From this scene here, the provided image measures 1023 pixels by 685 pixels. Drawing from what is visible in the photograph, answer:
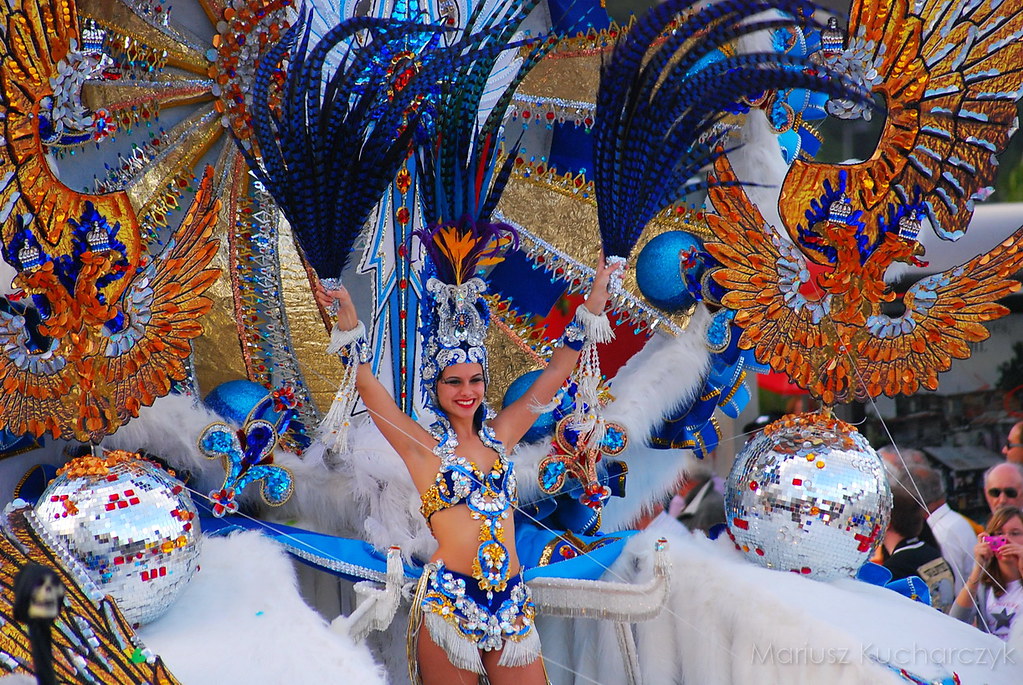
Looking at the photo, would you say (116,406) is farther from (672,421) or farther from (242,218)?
(672,421)

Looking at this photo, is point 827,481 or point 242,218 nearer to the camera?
point 827,481

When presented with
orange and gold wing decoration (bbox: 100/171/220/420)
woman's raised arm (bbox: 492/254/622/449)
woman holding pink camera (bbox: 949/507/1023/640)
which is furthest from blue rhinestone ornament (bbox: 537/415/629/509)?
woman holding pink camera (bbox: 949/507/1023/640)

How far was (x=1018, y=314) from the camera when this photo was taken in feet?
14.6

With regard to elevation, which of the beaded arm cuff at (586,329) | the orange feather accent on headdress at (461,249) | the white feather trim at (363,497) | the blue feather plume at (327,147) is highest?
the blue feather plume at (327,147)

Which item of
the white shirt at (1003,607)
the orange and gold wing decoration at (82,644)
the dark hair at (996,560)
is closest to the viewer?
the orange and gold wing decoration at (82,644)

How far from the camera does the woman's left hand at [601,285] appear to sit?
2.32m

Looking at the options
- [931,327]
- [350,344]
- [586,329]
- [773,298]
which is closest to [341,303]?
[350,344]

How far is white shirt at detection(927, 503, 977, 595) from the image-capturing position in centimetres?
342

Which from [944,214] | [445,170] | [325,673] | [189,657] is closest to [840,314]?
[944,214]

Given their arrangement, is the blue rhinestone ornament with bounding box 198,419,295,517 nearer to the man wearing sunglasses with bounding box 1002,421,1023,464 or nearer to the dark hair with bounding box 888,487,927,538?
the dark hair with bounding box 888,487,927,538

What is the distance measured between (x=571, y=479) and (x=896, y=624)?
31.3 inches

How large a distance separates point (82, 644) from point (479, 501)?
0.81m
